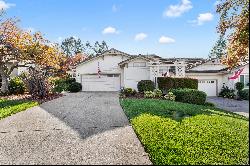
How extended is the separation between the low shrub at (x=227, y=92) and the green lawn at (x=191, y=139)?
A: 63.6 ft

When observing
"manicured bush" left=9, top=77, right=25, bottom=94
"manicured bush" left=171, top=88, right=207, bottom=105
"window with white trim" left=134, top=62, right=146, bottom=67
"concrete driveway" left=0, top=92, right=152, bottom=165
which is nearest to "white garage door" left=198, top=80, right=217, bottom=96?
"window with white trim" left=134, top=62, right=146, bottom=67

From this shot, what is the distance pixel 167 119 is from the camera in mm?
12602

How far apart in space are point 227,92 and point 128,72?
1039 cm

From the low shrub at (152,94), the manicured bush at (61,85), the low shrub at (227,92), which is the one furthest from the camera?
the manicured bush at (61,85)

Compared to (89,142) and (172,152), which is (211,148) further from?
(89,142)

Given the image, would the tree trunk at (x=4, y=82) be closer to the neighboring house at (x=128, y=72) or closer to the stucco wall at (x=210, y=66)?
the neighboring house at (x=128, y=72)

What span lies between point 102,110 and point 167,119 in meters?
4.42

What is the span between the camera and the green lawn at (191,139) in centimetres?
802

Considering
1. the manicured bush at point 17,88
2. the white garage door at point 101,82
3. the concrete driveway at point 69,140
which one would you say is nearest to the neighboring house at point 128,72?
the white garage door at point 101,82

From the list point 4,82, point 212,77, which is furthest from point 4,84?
point 212,77

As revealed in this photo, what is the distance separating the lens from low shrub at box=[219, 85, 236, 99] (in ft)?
103

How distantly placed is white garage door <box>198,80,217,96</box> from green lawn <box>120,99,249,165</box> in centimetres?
2164

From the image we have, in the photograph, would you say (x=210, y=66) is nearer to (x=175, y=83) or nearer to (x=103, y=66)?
(x=175, y=83)

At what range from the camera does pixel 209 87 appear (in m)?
34.5
